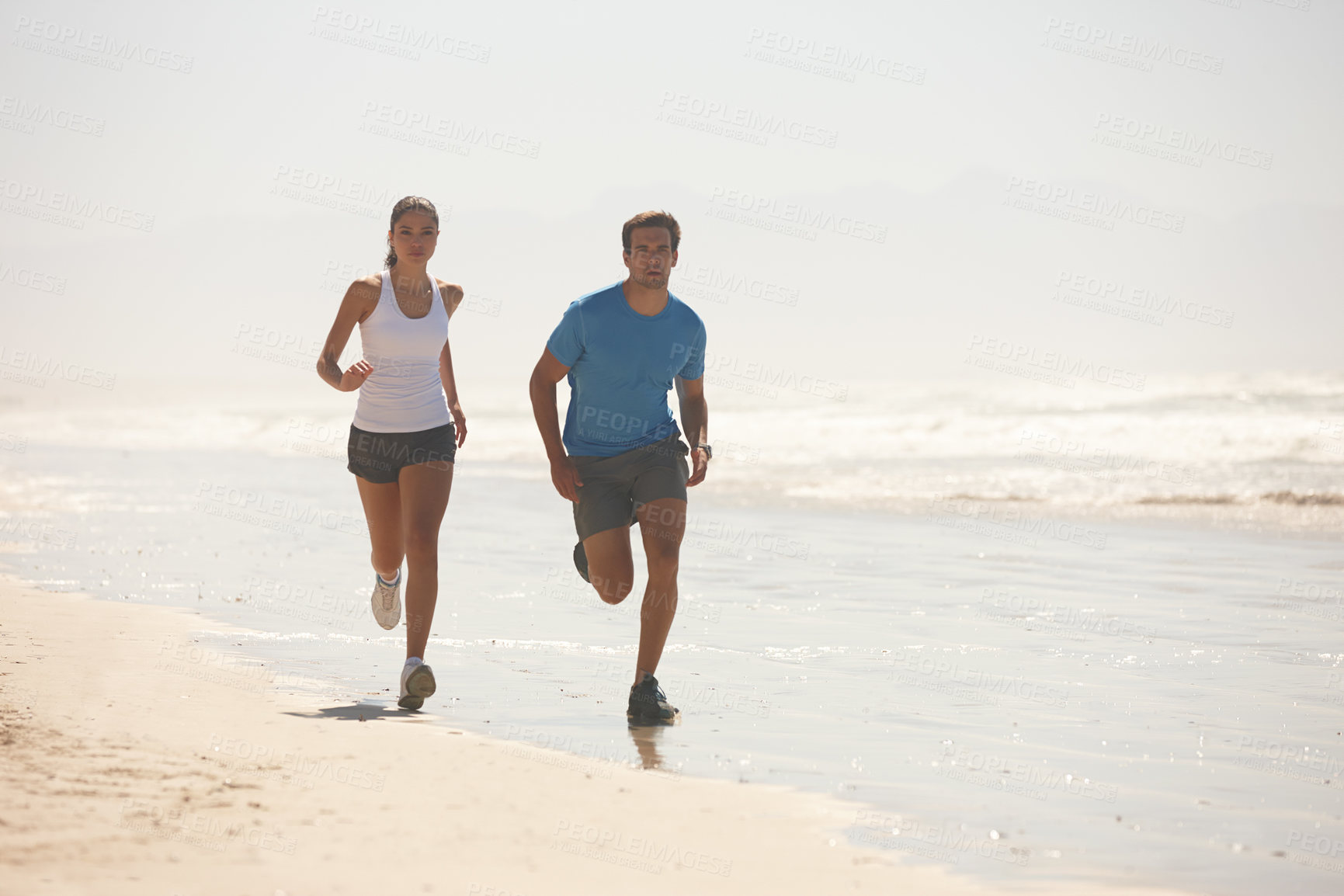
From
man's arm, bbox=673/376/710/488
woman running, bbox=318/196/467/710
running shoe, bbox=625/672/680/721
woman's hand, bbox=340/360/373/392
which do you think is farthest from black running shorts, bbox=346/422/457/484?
running shoe, bbox=625/672/680/721

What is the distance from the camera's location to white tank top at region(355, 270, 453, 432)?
5.06m

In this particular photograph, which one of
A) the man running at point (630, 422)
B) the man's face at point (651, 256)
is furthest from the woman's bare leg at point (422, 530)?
the man's face at point (651, 256)

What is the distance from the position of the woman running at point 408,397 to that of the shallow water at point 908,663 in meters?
0.65

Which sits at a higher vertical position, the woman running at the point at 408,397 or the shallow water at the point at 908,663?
the woman running at the point at 408,397

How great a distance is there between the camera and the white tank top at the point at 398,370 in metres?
5.06

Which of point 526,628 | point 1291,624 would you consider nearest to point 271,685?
point 526,628

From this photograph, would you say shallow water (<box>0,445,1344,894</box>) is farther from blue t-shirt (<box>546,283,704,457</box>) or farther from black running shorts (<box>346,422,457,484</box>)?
blue t-shirt (<box>546,283,704,457</box>)

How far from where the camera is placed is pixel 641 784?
3807 millimetres

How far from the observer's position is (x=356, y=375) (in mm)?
4852

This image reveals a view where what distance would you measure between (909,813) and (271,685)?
9.04ft

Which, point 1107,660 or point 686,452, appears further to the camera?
point 1107,660

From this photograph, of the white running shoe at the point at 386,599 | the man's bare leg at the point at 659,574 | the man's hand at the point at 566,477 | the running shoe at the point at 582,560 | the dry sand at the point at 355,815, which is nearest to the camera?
the dry sand at the point at 355,815

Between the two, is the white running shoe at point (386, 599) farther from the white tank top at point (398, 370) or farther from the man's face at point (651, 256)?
the man's face at point (651, 256)

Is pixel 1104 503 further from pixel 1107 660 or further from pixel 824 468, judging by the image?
pixel 1107 660
